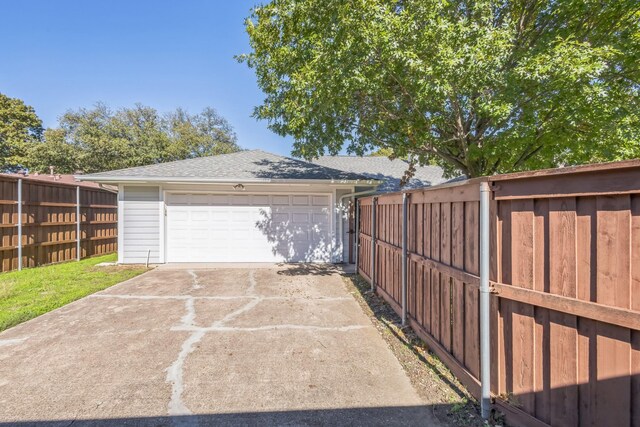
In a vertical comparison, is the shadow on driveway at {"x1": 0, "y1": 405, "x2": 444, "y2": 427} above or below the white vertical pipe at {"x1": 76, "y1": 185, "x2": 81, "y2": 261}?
below

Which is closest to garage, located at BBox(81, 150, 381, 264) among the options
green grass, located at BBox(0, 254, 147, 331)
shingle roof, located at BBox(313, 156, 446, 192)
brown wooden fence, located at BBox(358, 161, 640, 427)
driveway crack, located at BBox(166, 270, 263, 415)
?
green grass, located at BBox(0, 254, 147, 331)

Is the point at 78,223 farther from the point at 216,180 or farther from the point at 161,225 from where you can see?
the point at 216,180

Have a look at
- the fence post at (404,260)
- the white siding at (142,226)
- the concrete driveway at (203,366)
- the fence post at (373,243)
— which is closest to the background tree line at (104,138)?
the white siding at (142,226)

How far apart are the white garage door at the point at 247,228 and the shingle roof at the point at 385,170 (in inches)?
124

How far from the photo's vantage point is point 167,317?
471cm

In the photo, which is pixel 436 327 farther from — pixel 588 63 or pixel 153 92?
pixel 153 92

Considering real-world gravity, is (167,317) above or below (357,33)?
below

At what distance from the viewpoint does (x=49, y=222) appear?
28.8ft

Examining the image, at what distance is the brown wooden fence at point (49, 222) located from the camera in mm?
7629

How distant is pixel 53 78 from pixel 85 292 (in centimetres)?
2220

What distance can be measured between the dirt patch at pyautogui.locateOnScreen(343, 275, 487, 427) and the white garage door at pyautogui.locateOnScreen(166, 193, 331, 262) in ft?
15.2

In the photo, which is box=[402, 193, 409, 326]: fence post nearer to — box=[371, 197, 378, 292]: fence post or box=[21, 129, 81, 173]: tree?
box=[371, 197, 378, 292]: fence post

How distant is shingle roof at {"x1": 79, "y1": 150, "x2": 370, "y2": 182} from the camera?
8555 millimetres

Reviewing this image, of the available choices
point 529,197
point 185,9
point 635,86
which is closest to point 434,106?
point 635,86
